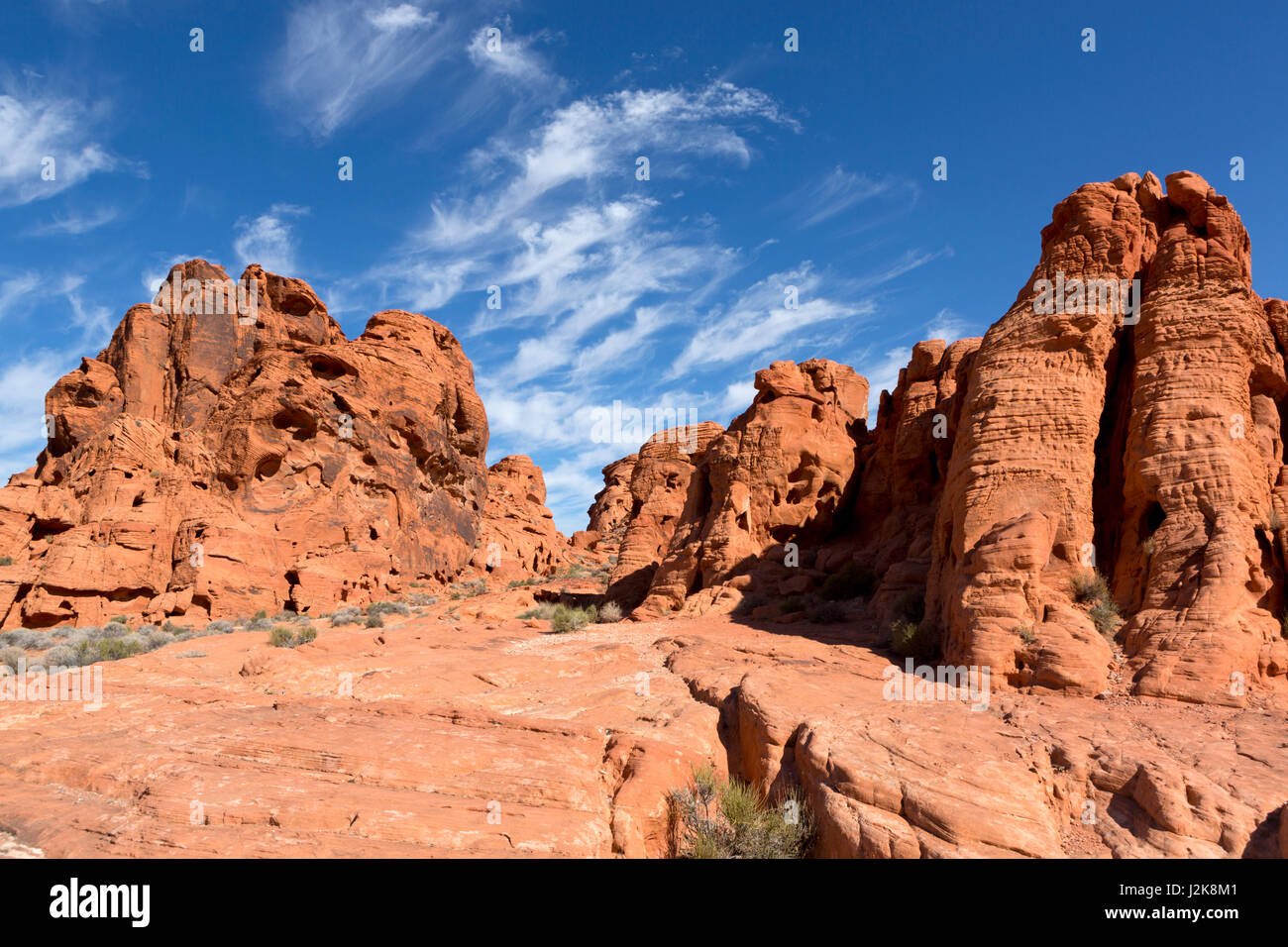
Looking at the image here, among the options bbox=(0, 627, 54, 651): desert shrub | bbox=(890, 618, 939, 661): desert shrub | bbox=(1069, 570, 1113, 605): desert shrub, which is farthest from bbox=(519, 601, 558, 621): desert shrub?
bbox=(1069, 570, 1113, 605): desert shrub

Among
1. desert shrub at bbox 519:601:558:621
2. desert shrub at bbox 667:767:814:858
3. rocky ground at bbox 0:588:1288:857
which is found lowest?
desert shrub at bbox 667:767:814:858

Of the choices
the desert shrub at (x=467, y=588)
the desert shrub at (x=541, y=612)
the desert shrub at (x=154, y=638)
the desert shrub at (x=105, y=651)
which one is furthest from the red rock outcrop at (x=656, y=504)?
the desert shrub at (x=105, y=651)

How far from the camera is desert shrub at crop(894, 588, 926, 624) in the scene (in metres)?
14.9

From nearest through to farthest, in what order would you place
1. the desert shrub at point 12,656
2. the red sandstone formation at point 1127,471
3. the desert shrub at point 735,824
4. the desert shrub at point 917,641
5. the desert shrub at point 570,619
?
the desert shrub at point 735,824, the red sandstone formation at point 1127,471, the desert shrub at point 917,641, the desert shrub at point 12,656, the desert shrub at point 570,619

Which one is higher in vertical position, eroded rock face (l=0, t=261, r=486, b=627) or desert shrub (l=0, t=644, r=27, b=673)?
eroded rock face (l=0, t=261, r=486, b=627)

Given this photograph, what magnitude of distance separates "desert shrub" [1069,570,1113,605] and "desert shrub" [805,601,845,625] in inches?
230

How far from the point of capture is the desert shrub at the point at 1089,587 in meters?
11.5

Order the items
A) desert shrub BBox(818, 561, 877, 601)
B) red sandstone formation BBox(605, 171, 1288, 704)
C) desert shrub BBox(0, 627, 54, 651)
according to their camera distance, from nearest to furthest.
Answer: red sandstone formation BBox(605, 171, 1288, 704) → desert shrub BBox(818, 561, 877, 601) → desert shrub BBox(0, 627, 54, 651)

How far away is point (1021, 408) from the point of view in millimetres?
13180

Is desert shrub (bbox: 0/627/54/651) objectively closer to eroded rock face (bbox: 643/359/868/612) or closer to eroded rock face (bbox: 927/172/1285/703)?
eroded rock face (bbox: 643/359/868/612)

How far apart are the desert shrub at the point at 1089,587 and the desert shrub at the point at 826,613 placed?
19.2 feet

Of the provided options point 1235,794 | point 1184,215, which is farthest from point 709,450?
point 1235,794

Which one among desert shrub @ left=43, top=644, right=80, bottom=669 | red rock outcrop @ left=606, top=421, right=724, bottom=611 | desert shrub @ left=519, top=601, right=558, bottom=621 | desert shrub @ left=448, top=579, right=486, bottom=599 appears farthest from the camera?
desert shrub @ left=448, top=579, right=486, bottom=599

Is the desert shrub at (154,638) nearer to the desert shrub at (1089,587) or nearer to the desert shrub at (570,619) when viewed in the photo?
the desert shrub at (570,619)
